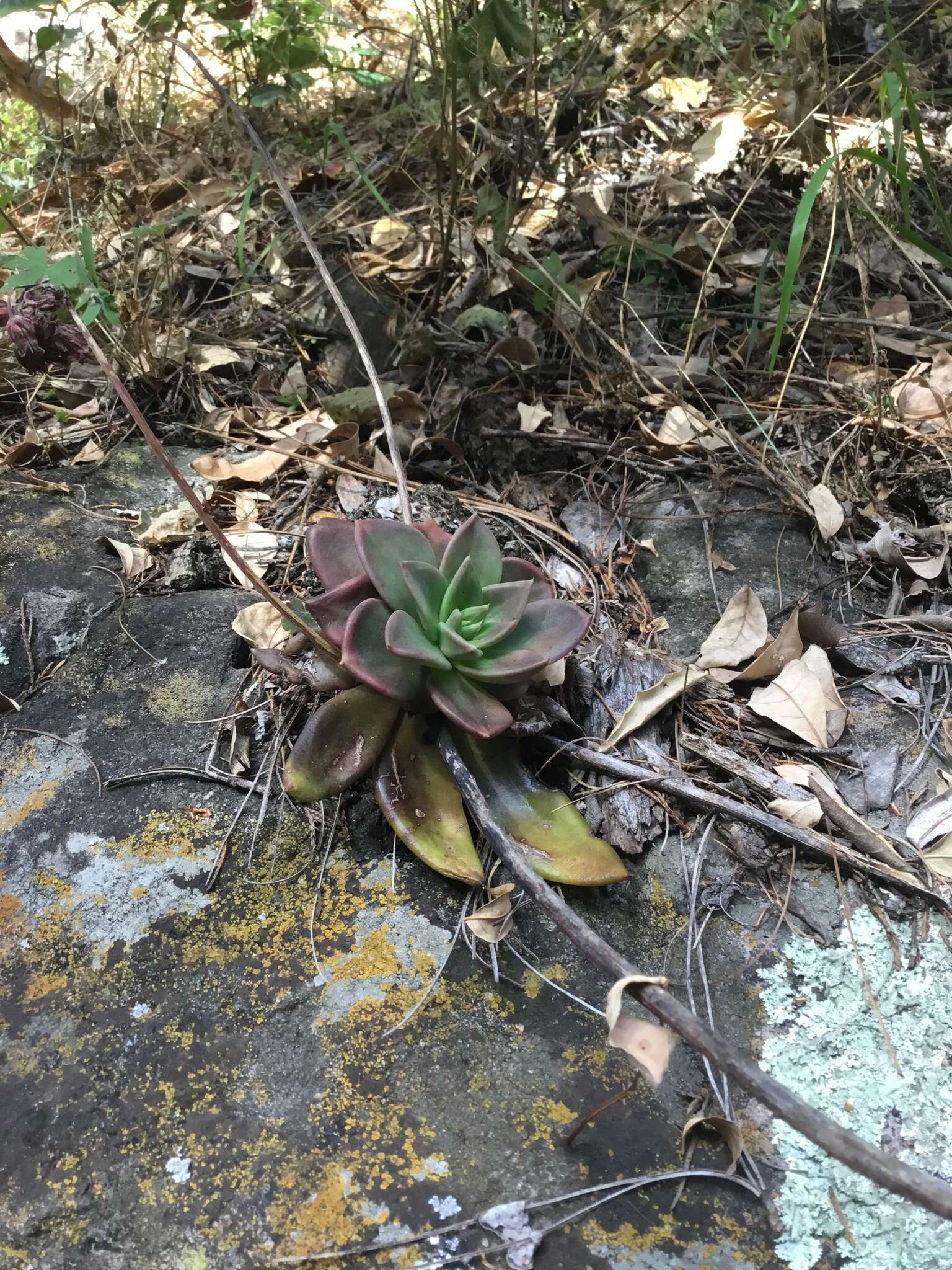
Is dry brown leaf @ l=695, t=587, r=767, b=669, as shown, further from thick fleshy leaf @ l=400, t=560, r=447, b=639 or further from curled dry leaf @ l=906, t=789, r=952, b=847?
thick fleshy leaf @ l=400, t=560, r=447, b=639

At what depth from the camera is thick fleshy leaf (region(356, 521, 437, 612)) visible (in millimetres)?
1397

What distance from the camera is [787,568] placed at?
70.6 inches

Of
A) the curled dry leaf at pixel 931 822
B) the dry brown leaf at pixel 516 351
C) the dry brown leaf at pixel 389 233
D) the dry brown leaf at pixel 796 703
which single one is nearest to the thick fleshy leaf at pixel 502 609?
the dry brown leaf at pixel 796 703

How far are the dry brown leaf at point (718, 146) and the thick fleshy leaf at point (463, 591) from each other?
1781 mm

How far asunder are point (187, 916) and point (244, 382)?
154cm

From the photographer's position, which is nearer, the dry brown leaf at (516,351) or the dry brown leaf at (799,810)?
the dry brown leaf at (799,810)

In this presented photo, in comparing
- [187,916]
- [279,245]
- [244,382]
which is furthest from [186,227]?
[187,916]

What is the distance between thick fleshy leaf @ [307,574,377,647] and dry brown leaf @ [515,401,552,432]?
2.65 ft

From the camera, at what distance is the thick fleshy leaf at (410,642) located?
4.27ft

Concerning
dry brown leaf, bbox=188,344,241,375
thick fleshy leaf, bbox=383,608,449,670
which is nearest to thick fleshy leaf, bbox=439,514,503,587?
thick fleshy leaf, bbox=383,608,449,670

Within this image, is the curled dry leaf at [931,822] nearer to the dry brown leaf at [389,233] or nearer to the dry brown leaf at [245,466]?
the dry brown leaf at [245,466]

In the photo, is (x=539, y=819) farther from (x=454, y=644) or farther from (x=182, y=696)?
(x=182, y=696)

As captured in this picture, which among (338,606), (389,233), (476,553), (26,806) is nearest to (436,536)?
(476,553)

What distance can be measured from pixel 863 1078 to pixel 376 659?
89 centimetres
